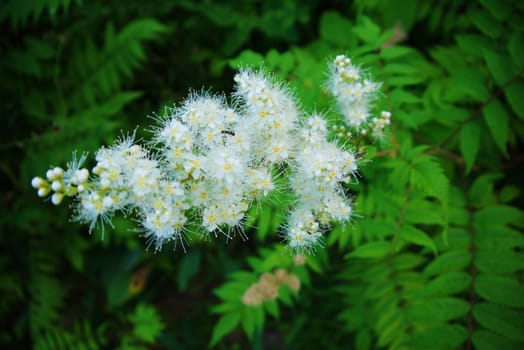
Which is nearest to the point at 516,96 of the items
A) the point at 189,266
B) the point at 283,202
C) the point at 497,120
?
the point at 497,120

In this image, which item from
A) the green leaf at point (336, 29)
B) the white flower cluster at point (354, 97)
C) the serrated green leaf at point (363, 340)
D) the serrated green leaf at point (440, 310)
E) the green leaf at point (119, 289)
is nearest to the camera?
the white flower cluster at point (354, 97)

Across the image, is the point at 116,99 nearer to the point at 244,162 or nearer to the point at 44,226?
the point at 44,226

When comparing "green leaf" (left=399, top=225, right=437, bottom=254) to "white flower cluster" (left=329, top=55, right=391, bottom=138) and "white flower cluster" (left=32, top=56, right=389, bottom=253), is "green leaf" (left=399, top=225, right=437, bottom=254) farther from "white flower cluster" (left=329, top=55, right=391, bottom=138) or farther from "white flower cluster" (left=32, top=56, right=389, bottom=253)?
"white flower cluster" (left=329, top=55, right=391, bottom=138)

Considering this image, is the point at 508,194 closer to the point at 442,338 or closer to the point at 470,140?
the point at 470,140

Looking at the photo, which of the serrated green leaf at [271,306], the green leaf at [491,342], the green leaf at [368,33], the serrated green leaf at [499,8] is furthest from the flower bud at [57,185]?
the serrated green leaf at [499,8]

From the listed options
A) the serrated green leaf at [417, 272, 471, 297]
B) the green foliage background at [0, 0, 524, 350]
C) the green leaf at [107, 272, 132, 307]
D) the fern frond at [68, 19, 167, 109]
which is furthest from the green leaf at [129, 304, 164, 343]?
the serrated green leaf at [417, 272, 471, 297]

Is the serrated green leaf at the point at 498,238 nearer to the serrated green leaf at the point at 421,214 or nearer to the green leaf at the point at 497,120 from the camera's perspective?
the serrated green leaf at the point at 421,214
